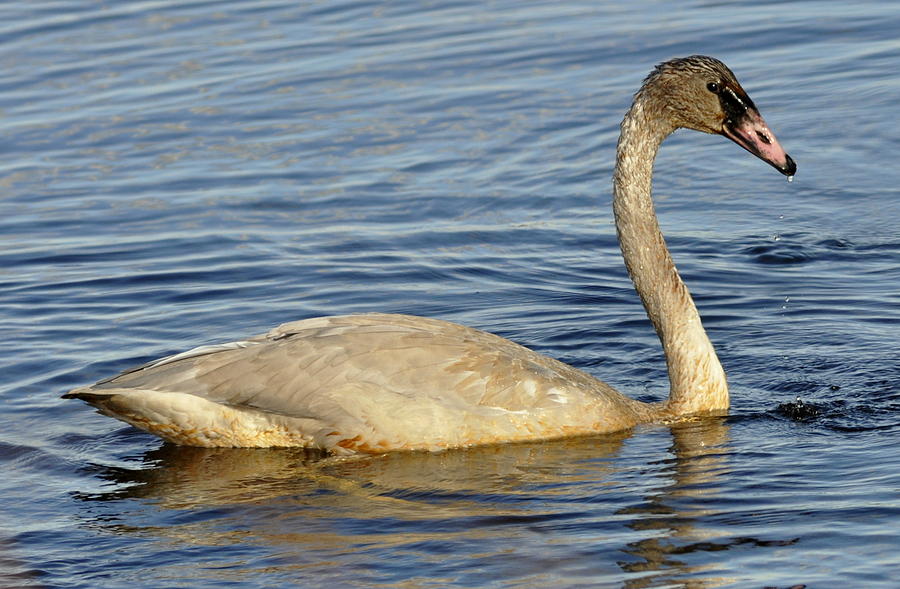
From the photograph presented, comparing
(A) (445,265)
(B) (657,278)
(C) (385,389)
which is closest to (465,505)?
(C) (385,389)

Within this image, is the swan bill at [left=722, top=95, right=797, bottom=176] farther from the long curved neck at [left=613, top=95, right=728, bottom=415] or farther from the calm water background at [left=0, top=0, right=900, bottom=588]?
the calm water background at [left=0, top=0, right=900, bottom=588]

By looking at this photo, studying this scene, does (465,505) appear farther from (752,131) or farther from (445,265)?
(445,265)

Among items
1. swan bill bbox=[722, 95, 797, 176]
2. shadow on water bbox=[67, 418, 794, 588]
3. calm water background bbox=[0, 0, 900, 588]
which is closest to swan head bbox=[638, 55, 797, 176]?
swan bill bbox=[722, 95, 797, 176]

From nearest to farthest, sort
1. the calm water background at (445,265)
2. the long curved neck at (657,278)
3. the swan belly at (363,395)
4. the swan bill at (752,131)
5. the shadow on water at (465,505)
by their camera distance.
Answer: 1. the shadow on water at (465,505)
2. the calm water background at (445,265)
3. the swan belly at (363,395)
4. the swan bill at (752,131)
5. the long curved neck at (657,278)

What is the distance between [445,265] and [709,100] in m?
3.46

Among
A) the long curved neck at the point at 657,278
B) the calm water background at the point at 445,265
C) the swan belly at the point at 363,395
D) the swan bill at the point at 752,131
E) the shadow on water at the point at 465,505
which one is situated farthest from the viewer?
the long curved neck at the point at 657,278

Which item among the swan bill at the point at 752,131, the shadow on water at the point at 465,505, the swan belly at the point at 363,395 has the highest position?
the swan bill at the point at 752,131

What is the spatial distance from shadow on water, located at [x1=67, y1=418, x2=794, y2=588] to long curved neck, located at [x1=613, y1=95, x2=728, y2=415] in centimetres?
22

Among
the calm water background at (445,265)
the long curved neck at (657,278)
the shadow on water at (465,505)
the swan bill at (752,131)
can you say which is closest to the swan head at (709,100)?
the swan bill at (752,131)

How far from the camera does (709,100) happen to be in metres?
8.85

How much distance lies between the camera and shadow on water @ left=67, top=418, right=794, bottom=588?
6.89 meters

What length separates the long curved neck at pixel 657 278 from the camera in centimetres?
887

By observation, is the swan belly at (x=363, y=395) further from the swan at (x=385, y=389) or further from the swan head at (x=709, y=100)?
the swan head at (x=709, y=100)

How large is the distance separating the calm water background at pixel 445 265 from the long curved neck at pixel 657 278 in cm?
28
